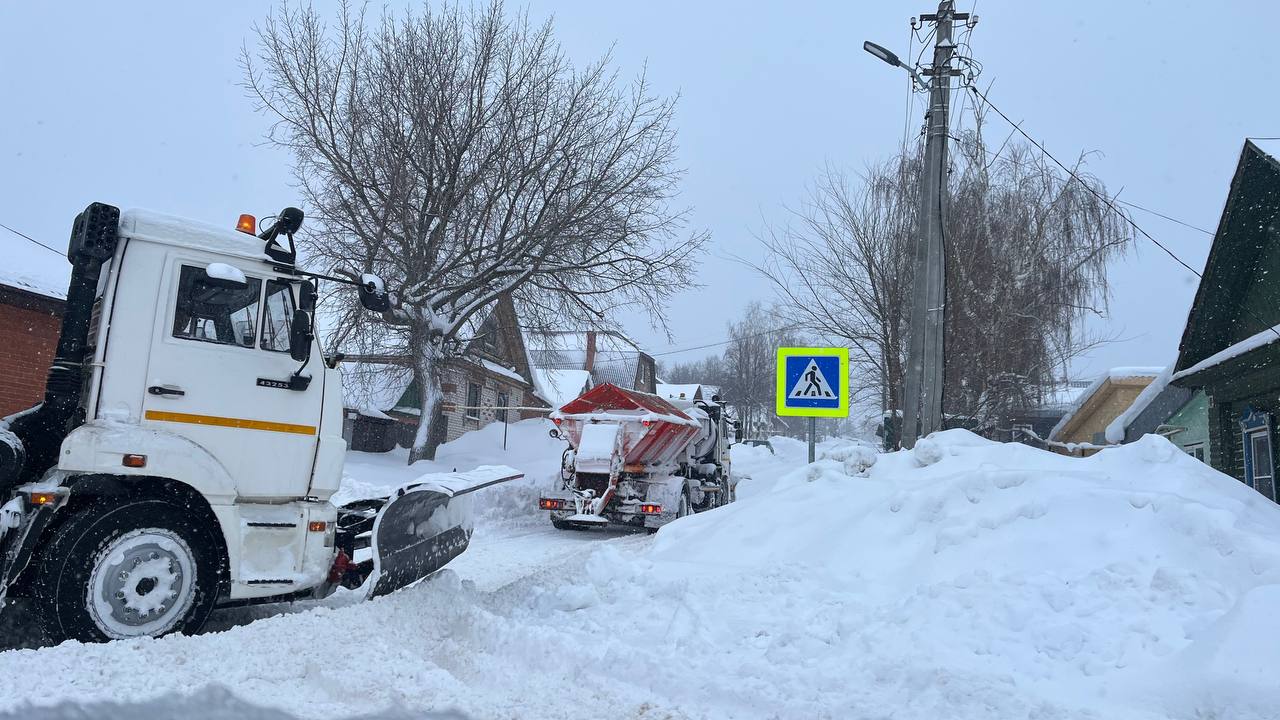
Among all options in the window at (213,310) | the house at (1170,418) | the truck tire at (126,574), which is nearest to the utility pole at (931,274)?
the house at (1170,418)

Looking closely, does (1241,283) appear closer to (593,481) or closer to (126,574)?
(593,481)

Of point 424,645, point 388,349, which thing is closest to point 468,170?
point 388,349

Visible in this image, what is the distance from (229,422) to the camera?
550 centimetres

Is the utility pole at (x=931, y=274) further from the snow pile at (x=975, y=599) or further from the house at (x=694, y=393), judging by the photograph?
the house at (x=694, y=393)

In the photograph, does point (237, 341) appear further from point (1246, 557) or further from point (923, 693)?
point (1246, 557)

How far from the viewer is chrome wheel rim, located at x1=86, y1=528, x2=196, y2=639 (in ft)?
15.9

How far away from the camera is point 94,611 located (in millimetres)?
4801

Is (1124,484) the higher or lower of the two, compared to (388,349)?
lower

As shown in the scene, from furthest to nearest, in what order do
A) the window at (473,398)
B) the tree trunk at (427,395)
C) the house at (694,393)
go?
the window at (473,398), the tree trunk at (427,395), the house at (694,393)

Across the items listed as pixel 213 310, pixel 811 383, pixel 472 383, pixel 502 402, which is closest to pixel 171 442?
pixel 213 310

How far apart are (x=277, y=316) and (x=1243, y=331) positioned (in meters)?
13.5

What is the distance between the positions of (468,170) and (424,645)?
16352 millimetres

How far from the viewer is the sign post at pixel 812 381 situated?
11398mm

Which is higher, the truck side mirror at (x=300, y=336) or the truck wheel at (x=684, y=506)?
the truck side mirror at (x=300, y=336)
